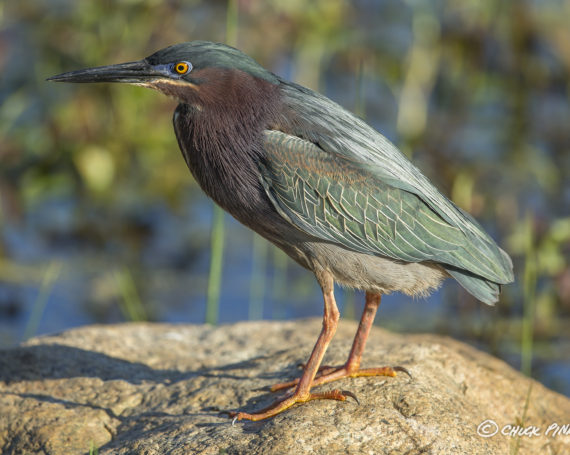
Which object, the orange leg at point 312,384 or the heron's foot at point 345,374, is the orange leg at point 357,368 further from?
the orange leg at point 312,384

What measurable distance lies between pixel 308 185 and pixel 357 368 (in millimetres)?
917

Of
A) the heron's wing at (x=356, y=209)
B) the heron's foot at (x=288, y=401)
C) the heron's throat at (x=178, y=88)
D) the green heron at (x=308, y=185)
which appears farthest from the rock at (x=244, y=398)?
the heron's throat at (x=178, y=88)

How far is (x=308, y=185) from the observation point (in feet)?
12.6

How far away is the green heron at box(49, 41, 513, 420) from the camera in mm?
3795

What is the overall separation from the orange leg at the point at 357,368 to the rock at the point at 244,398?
54 mm

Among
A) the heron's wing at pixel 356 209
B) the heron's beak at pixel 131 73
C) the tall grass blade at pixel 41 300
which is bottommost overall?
→ the tall grass blade at pixel 41 300

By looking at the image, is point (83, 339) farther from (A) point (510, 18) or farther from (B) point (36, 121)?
(A) point (510, 18)

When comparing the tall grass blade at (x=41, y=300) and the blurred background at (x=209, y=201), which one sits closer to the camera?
the tall grass blade at (x=41, y=300)

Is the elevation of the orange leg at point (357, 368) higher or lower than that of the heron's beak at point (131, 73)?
lower

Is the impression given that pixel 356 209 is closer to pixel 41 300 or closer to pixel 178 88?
pixel 178 88

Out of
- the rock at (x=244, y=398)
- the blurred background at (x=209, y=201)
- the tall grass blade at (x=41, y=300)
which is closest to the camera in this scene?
the rock at (x=244, y=398)

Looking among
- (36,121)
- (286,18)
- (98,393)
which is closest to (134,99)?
(36,121)

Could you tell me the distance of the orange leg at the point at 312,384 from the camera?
12.2 ft

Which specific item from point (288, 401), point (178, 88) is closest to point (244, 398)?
point (288, 401)
